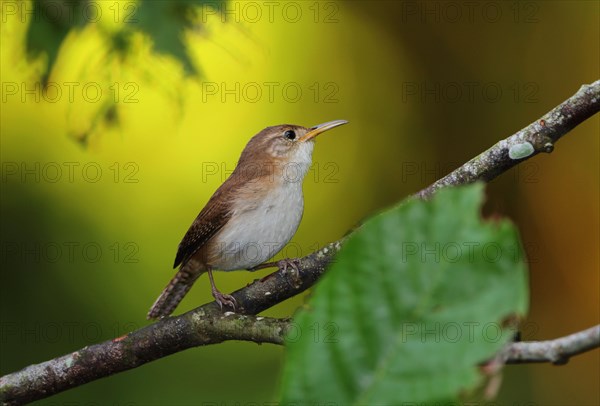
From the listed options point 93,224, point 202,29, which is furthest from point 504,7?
point 202,29

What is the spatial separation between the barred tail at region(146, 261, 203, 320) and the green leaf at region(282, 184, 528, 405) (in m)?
4.03

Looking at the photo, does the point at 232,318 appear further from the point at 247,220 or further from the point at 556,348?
the point at 556,348

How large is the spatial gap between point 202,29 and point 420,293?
8.95ft

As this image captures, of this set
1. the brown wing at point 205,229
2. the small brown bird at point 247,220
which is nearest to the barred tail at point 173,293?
the small brown bird at point 247,220

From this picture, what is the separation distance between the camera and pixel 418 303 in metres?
0.66

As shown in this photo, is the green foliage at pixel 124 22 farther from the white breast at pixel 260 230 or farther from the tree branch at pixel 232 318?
the white breast at pixel 260 230

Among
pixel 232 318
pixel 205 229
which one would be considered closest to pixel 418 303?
pixel 232 318

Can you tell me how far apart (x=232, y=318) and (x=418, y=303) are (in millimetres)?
2073

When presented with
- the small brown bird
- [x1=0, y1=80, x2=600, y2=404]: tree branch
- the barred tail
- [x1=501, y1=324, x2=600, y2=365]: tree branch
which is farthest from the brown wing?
[x1=501, y1=324, x2=600, y2=365]: tree branch

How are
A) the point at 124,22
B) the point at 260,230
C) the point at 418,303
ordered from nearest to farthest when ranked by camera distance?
the point at 418,303 → the point at 124,22 → the point at 260,230

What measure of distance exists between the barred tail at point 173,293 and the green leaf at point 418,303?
403cm

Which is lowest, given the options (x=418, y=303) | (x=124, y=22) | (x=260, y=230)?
(x=418, y=303)

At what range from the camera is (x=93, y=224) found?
22.1ft

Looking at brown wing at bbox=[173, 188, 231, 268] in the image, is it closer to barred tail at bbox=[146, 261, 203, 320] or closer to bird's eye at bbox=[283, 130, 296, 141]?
barred tail at bbox=[146, 261, 203, 320]
